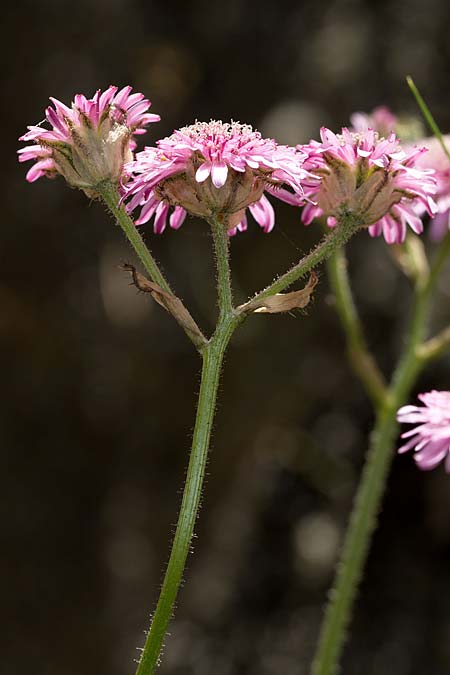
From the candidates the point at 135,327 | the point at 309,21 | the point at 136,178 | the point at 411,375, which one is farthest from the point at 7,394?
the point at 136,178

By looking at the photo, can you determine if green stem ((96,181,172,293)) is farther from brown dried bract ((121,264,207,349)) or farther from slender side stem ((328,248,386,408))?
slender side stem ((328,248,386,408))

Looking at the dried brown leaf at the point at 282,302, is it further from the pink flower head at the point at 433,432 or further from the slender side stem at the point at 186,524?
the pink flower head at the point at 433,432

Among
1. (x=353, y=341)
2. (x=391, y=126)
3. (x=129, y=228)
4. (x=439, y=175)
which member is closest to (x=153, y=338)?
(x=353, y=341)

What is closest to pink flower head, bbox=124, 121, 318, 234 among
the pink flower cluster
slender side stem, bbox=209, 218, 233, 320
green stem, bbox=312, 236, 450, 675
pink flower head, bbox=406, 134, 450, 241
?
slender side stem, bbox=209, 218, 233, 320

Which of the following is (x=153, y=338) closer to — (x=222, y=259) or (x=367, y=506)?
(x=367, y=506)

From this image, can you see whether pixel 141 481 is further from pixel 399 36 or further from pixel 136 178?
pixel 136 178
